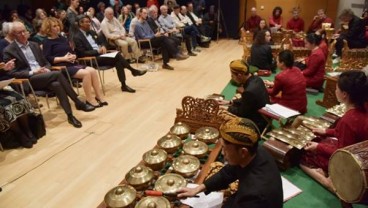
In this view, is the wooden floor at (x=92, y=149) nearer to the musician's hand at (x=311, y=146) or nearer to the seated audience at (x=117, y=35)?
the seated audience at (x=117, y=35)

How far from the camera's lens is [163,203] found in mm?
1773

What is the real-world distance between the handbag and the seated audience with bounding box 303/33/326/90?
3569mm

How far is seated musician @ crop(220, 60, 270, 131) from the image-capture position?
2744mm

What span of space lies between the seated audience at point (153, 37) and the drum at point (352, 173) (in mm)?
4619

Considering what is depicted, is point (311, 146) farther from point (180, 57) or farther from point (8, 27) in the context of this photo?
point (180, 57)

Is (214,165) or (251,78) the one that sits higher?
(251,78)

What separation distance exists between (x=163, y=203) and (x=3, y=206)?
1.46 metres

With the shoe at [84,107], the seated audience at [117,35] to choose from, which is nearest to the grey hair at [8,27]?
the shoe at [84,107]

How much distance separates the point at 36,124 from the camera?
336cm

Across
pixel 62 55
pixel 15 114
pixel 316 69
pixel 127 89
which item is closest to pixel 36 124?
pixel 15 114

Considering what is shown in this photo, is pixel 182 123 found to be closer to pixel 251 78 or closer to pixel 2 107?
A: pixel 251 78

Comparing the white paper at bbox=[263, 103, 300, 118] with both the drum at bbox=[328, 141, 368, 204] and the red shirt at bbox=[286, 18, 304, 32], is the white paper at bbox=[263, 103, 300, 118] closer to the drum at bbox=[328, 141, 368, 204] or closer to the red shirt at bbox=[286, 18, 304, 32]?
the drum at bbox=[328, 141, 368, 204]

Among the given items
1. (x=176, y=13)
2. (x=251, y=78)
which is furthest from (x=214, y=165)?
(x=176, y=13)

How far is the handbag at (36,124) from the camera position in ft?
11.0
